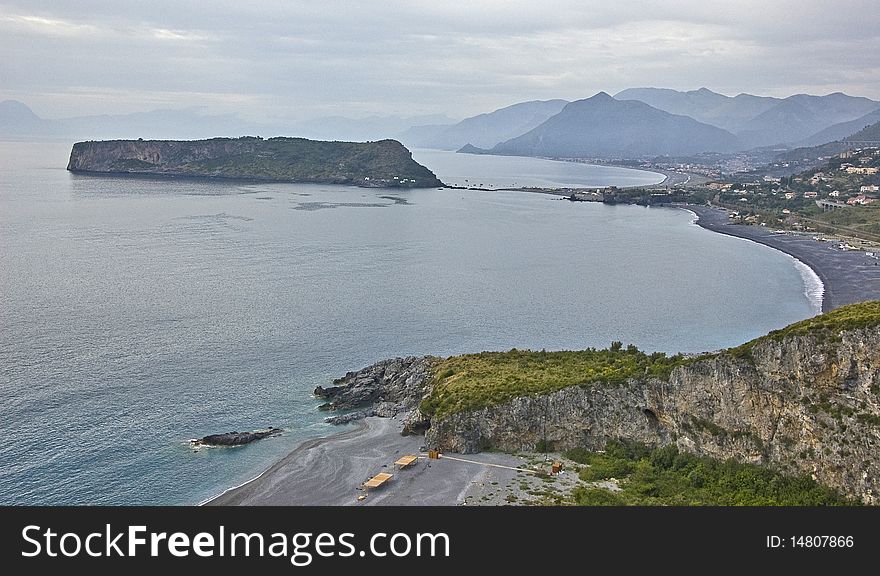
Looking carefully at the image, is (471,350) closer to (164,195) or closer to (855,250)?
(855,250)

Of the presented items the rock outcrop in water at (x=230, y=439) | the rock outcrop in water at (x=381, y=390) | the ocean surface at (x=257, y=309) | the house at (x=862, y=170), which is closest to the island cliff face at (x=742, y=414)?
the rock outcrop in water at (x=381, y=390)

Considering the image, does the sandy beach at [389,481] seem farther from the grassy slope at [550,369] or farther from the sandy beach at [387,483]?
the grassy slope at [550,369]

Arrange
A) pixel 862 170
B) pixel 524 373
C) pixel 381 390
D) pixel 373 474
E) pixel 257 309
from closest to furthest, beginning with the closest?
pixel 373 474 → pixel 524 373 → pixel 381 390 → pixel 257 309 → pixel 862 170

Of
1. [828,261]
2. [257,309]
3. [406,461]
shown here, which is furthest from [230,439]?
[828,261]

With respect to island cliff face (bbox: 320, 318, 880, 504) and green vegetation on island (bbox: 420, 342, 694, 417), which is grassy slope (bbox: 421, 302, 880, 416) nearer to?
green vegetation on island (bbox: 420, 342, 694, 417)

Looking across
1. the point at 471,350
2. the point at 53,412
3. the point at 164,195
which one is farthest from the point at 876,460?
the point at 164,195

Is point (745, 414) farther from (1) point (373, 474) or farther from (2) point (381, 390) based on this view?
(2) point (381, 390)
